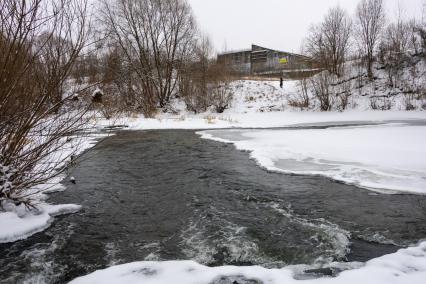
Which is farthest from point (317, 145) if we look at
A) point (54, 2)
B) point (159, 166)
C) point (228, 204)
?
point (54, 2)

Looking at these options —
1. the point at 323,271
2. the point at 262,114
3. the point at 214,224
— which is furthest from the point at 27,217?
the point at 262,114

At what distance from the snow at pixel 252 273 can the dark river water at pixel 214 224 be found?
19 cm

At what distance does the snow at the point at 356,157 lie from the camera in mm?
6352

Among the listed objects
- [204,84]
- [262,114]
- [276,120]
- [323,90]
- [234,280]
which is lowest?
[234,280]

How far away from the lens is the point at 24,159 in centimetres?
443

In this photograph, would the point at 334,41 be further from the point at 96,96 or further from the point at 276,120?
the point at 96,96

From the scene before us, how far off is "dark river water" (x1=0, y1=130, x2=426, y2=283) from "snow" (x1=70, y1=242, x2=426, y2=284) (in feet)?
0.63

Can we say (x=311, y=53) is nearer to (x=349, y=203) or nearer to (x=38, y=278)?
(x=349, y=203)

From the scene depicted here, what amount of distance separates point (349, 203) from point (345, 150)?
4268mm

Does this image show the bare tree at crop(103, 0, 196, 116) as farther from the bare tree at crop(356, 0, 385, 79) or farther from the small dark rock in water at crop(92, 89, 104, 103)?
the small dark rock in water at crop(92, 89, 104, 103)

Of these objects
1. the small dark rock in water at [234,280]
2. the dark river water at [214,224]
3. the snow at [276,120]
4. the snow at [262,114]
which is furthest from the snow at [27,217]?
the snow at [276,120]

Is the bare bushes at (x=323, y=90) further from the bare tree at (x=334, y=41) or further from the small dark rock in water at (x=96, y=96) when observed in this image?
the small dark rock in water at (x=96, y=96)

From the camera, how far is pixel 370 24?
2541 cm

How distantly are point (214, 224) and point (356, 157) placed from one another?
5084mm
